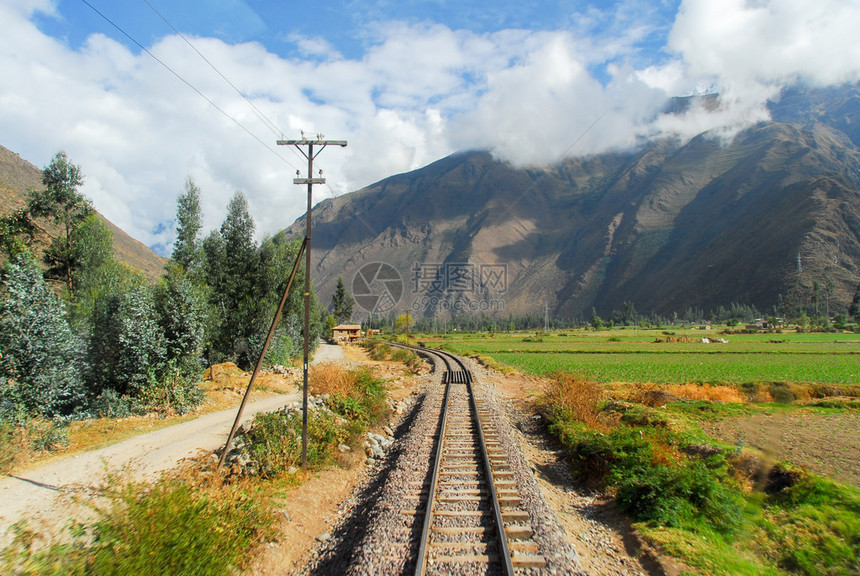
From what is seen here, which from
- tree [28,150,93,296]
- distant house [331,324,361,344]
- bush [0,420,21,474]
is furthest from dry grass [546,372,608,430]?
distant house [331,324,361,344]

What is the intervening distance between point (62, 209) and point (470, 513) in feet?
93.7

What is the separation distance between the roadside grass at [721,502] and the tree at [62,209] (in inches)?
1069

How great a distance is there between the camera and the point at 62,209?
24734mm

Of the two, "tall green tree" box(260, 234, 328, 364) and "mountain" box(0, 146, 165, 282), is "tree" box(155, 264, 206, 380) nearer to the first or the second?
"tall green tree" box(260, 234, 328, 364)

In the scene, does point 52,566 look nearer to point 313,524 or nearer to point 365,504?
point 313,524

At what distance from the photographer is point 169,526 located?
213 inches

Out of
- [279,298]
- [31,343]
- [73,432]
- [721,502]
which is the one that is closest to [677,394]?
[721,502]

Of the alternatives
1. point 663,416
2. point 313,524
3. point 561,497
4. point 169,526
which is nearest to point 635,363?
point 663,416

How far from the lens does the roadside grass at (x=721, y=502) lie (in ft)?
19.3

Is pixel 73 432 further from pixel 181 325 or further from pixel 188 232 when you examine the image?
pixel 188 232

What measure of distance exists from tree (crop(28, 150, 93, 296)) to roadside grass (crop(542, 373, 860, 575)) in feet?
89.1

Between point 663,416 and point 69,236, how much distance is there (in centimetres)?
2950

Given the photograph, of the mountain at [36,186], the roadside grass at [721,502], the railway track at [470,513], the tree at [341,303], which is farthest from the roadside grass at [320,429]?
the tree at [341,303]

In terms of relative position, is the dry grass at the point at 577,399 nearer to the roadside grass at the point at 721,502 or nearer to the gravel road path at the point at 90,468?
the roadside grass at the point at 721,502
